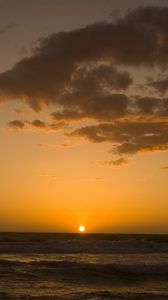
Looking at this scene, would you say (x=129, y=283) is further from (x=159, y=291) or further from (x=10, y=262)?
(x=10, y=262)

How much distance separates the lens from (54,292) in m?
18.8

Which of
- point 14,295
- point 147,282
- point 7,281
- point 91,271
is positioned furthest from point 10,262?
point 14,295

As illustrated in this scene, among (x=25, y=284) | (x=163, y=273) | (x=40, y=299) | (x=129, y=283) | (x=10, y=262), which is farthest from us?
(x=10, y=262)

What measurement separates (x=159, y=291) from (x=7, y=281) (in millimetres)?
7053

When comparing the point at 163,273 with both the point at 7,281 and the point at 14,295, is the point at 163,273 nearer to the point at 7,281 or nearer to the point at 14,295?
the point at 7,281

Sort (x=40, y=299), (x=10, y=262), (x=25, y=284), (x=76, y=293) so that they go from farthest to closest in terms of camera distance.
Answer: (x=10, y=262) → (x=25, y=284) → (x=76, y=293) → (x=40, y=299)

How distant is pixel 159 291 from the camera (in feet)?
64.6

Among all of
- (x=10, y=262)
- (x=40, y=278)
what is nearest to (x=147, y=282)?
(x=40, y=278)

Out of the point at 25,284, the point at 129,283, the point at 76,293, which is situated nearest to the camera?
the point at 76,293

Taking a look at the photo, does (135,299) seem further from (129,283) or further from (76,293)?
(129,283)

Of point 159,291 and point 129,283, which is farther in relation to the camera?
point 129,283

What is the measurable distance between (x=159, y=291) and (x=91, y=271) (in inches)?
303

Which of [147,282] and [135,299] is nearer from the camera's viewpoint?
[135,299]

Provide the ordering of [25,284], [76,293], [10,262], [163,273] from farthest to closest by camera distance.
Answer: [10,262] → [163,273] → [25,284] → [76,293]
